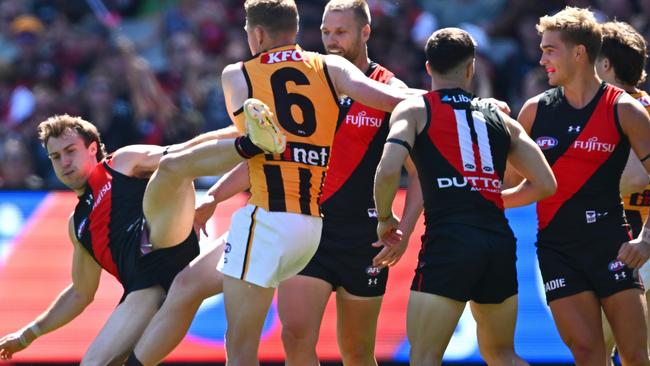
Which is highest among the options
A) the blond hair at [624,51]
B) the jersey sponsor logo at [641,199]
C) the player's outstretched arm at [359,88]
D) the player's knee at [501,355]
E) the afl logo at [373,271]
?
the blond hair at [624,51]

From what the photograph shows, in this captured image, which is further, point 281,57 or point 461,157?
point 281,57

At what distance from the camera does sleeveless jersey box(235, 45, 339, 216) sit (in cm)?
655

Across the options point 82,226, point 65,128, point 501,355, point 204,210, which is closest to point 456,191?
point 501,355

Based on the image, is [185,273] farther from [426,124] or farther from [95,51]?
[95,51]

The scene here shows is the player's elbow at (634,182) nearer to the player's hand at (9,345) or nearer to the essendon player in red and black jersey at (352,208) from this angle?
the essendon player in red and black jersey at (352,208)

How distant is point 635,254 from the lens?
22.5 feet

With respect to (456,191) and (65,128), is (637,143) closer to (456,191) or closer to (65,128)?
(456,191)

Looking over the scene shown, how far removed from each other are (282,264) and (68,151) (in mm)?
2307

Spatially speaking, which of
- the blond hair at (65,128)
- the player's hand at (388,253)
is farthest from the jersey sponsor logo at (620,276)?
the blond hair at (65,128)

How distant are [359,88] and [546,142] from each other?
1.34 meters

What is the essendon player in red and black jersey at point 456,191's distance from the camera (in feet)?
20.7

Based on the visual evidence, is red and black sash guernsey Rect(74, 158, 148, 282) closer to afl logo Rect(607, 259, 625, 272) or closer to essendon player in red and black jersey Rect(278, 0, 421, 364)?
essendon player in red and black jersey Rect(278, 0, 421, 364)

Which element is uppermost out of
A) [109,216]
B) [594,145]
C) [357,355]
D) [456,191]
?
[594,145]

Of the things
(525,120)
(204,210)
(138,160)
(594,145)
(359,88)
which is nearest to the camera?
(359,88)
